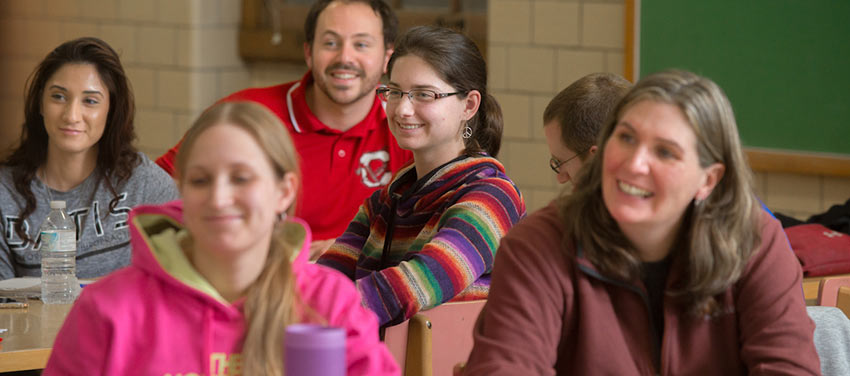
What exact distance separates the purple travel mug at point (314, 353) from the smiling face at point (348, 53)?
7.33ft

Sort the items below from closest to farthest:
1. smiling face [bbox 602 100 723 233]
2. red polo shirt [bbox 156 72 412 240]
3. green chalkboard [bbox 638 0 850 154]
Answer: smiling face [bbox 602 100 723 233]
red polo shirt [bbox 156 72 412 240]
green chalkboard [bbox 638 0 850 154]

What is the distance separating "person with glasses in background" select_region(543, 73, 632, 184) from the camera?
7.23 ft

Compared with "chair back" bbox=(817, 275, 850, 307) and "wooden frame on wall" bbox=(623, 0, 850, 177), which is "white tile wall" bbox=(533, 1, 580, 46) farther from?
"chair back" bbox=(817, 275, 850, 307)

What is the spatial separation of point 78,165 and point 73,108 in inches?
6.3

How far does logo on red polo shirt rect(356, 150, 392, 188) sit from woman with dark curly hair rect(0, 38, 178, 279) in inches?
28.7

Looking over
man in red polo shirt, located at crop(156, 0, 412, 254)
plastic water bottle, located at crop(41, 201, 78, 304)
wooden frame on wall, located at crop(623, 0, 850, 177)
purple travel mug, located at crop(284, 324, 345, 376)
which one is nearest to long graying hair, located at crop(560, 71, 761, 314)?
purple travel mug, located at crop(284, 324, 345, 376)

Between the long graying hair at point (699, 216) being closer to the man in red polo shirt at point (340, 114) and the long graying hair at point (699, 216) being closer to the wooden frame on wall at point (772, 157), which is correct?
the man in red polo shirt at point (340, 114)

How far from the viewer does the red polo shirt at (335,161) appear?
3.25 m

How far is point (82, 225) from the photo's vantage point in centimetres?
268

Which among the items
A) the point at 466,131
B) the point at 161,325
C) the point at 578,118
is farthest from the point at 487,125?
the point at 161,325

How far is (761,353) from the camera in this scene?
1.63m

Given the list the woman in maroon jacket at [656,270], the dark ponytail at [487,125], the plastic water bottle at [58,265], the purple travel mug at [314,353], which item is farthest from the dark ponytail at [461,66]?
the purple travel mug at [314,353]

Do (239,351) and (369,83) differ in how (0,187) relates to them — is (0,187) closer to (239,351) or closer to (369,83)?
(369,83)

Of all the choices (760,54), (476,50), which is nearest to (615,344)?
(476,50)
